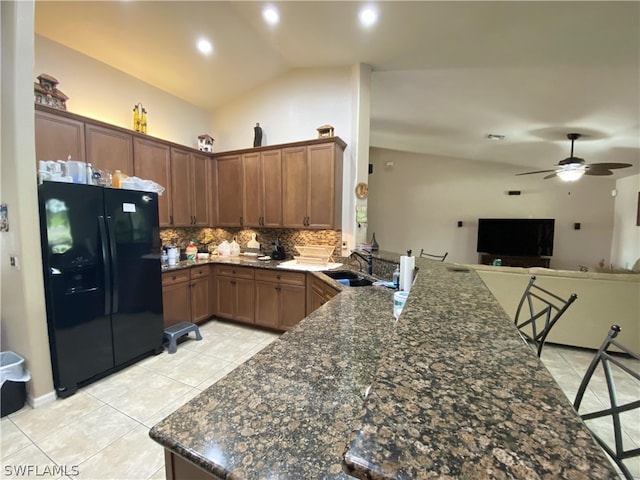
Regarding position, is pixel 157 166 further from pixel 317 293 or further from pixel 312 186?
pixel 317 293

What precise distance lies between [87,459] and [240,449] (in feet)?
5.76

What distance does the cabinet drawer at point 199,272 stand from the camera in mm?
3635

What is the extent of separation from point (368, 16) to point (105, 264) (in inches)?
132

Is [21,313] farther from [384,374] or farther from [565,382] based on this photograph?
[565,382]

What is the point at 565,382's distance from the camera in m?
2.55

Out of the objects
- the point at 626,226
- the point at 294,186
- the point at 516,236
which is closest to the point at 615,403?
the point at 294,186

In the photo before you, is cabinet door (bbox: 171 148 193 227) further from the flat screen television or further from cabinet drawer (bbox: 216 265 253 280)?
the flat screen television

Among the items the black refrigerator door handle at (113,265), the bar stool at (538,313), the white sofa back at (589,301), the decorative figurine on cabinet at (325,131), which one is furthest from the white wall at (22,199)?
the white sofa back at (589,301)

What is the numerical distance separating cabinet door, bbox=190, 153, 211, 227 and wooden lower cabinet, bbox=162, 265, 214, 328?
82cm

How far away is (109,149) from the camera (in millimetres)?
3070

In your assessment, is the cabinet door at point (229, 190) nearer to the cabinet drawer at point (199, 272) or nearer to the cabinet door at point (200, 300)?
the cabinet drawer at point (199, 272)

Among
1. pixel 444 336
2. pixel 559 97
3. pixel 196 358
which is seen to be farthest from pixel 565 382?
pixel 196 358

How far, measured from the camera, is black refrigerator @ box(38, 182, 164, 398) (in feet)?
7.07

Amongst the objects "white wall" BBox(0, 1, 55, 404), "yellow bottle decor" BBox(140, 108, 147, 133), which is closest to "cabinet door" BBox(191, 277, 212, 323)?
"white wall" BBox(0, 1, 55, 404)
